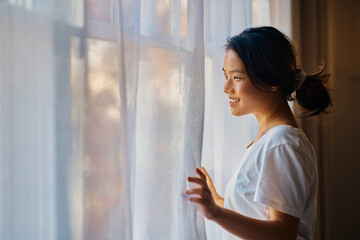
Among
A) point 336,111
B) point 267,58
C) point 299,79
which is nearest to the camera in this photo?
Result: point 267,58

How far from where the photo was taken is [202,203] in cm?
86

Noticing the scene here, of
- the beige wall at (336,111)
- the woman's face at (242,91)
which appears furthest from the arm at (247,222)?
the beige wall at (336,111)

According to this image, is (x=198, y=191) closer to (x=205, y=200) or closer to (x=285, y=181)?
(x=205, y=200)

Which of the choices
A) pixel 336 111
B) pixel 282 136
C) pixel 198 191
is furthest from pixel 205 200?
pixel 336 111

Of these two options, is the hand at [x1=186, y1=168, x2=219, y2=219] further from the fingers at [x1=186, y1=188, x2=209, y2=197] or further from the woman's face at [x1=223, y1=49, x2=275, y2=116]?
the woman's face at [x1=223, y1=49, x2=275, y2=116]

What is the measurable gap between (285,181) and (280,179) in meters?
0.01

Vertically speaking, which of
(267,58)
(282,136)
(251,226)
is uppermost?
(267,58)

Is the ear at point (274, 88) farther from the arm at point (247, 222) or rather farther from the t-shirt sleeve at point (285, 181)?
the arm at point (247, 222)

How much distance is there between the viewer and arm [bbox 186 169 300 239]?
2.78 ft

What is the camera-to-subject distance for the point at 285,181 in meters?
0.86

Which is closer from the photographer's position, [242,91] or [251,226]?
[251,226]

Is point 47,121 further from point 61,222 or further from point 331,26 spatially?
point 331,26

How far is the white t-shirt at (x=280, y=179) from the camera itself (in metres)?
0.86

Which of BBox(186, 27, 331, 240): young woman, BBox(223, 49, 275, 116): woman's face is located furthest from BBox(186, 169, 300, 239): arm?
BBox(223, 49, 275, 116): woman's face
